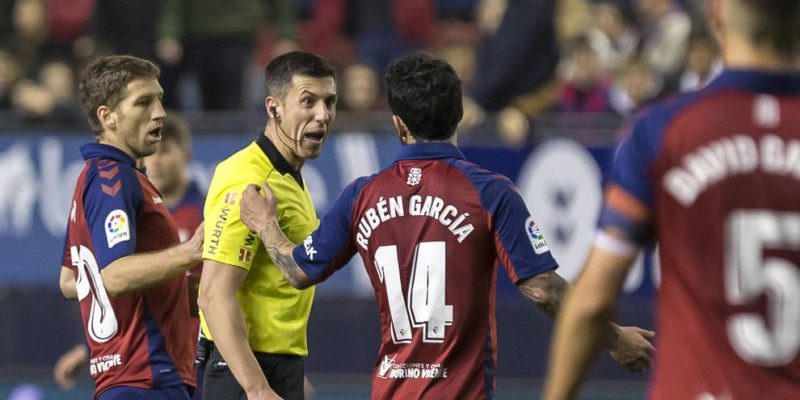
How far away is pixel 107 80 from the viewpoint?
607 centimetres

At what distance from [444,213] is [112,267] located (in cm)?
129

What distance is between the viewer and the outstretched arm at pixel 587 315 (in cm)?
345

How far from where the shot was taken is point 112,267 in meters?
5.64

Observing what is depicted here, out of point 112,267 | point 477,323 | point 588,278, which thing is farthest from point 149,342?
point 588,278

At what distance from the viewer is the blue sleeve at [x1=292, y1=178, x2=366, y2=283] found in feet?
17.8

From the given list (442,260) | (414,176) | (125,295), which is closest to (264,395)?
(125,295)

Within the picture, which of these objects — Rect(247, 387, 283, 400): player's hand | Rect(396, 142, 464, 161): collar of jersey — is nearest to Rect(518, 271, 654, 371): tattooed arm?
Rect(396, 142, 464, 161): collar of jersey

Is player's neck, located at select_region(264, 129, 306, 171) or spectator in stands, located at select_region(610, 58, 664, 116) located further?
spectator in stands, located at select_region(610, 58, 664, 116)

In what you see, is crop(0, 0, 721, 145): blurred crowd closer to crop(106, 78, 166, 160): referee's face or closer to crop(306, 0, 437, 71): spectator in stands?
crop(306, 0, 437, 71): spectator in stands

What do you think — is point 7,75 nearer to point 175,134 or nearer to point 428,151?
point 175,134

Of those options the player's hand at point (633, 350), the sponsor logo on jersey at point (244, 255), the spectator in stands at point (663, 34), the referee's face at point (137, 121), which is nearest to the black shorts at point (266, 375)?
the sponsor logo on jersey at point (244, 255)

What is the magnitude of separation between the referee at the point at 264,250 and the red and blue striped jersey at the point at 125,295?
0.67 feet

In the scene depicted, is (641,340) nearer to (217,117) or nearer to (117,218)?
(117,218)

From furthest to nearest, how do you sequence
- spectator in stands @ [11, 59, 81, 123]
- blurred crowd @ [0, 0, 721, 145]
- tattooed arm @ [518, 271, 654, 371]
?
spectator in stands @ [11, 59, 81, 123]
blurred crowd @ [0, 0, 721, 145]
tattooed arm @ [518, 271, 654, 371]
